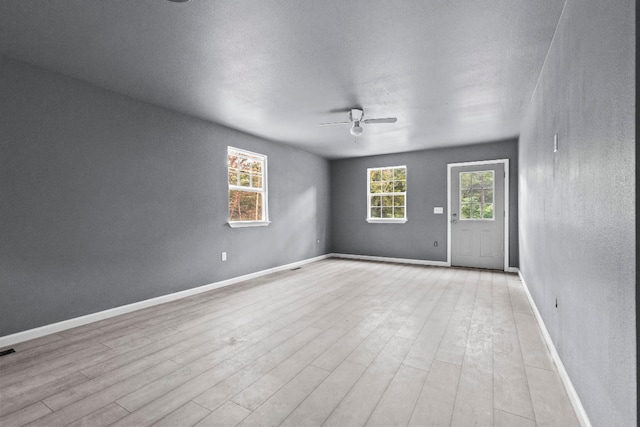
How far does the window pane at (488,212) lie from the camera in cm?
591

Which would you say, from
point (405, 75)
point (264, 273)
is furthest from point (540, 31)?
point (264, 273)

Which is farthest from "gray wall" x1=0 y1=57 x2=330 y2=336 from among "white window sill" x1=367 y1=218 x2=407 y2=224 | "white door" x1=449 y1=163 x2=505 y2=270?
"white door" x1=449 y1=163 x2=505 y2=270

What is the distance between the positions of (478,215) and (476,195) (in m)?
0.40

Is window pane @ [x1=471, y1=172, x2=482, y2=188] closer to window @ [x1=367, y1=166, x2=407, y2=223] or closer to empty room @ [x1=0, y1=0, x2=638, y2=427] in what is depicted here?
empty room @ [x1=0, y1=0, x2=638, y2=427]

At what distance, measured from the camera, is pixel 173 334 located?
2879 millimetres

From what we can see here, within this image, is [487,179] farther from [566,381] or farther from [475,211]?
[566,381]

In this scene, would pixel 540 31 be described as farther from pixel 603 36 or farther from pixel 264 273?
pixel 264 273

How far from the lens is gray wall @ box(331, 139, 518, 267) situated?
5.93 meters

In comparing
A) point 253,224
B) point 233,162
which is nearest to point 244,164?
point 233,162

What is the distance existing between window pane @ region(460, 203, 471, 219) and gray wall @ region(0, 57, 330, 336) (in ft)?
14.4

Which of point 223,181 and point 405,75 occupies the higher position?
point 405,75

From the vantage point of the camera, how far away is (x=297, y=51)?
104 inches

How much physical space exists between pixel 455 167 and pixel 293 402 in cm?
572

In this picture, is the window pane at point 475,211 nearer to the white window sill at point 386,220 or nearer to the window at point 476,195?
the window at point 476,195
